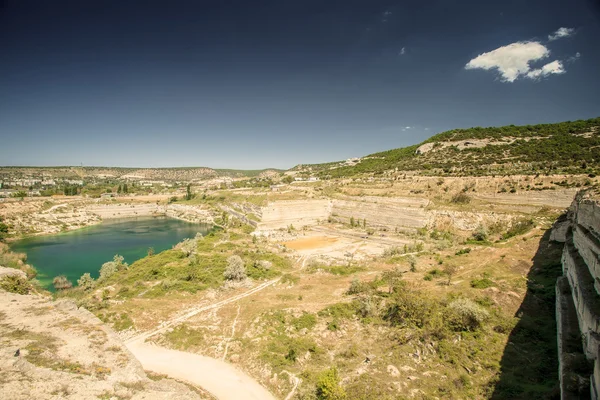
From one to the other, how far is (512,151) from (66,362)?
56.5 meters

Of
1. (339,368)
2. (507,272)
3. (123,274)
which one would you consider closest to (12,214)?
(123,274)

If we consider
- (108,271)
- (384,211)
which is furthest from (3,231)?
(384,211)

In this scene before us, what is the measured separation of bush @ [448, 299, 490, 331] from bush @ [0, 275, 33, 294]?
2067 cm

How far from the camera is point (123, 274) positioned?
22.4m

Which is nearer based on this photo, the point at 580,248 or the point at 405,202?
the point at 580,248

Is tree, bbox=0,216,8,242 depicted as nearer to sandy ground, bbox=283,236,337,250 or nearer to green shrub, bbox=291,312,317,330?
sandy ground, bbox=283,236,337,250

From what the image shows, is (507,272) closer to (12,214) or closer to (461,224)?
(461,224)

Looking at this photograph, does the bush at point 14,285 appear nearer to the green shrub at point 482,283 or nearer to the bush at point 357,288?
the bush at point 357,288

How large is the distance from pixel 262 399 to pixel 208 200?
72129mm

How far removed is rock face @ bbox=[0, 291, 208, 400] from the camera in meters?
6.22

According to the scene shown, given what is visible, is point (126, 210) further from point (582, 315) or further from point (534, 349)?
point (582, 315)

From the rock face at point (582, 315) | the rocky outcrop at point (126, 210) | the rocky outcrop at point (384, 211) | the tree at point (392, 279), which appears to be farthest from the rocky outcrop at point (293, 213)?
the rocky outcrop at point (126, 210)

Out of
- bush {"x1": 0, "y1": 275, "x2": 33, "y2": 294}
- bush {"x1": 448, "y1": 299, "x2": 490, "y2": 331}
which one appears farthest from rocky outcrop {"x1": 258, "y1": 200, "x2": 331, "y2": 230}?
bush {"x1": 448, "y1": 299, "x2": 490, "y2": 331}

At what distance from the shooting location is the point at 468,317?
10.9 meters
